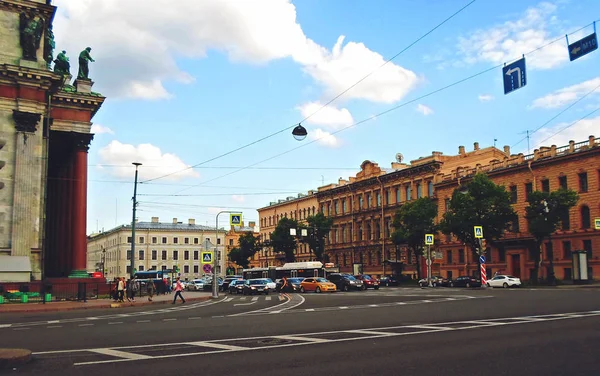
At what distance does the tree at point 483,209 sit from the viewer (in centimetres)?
5753

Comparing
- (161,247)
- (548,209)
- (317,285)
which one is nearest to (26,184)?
(317,285)

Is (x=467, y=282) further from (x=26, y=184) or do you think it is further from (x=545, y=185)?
(x=26, y=184)

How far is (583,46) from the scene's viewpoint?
54.6 feet

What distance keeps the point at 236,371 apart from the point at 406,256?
7331 centimetres

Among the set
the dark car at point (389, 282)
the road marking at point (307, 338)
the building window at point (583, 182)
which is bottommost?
the dark car at point (389, 282)

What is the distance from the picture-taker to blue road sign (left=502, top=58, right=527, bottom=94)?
1939cm

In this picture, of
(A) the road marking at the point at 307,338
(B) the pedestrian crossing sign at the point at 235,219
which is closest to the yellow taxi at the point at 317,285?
(B) the pedestrian crossing sign at the point at 235,219

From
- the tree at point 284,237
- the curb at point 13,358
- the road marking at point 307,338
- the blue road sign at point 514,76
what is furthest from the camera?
the tree at point 284,237

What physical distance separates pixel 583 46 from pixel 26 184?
34318 mm

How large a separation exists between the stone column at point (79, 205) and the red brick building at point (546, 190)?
131ft

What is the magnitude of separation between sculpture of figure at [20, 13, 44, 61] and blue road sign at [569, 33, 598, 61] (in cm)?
3499

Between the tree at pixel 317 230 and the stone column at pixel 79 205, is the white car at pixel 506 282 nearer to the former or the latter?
the stone column at pixel 79 205

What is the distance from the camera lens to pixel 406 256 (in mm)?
81125

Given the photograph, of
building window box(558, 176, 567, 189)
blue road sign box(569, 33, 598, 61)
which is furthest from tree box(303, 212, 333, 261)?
blue road sign box(569, 33, 598, 61)
